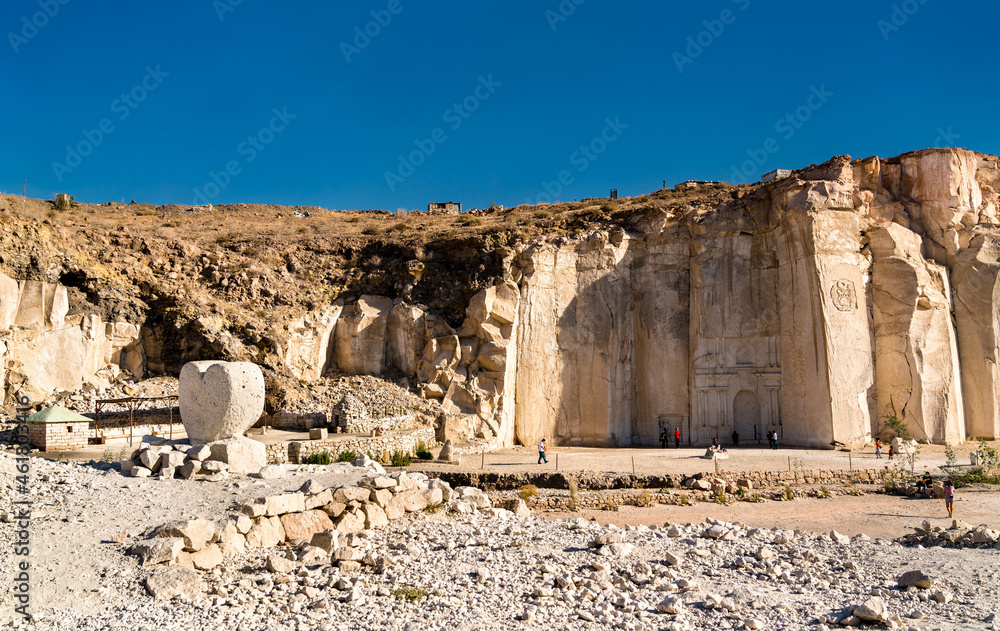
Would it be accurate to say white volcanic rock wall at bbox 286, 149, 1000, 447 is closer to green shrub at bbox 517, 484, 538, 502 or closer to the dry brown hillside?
the dry brown hillside

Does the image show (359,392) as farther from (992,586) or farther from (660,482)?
(992,586)

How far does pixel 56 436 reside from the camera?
18328mm

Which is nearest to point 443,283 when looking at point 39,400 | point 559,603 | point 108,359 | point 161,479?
point 108,359

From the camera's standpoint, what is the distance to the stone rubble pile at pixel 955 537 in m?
11.8

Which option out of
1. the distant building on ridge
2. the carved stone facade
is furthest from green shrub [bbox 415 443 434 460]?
the distant building on ridge

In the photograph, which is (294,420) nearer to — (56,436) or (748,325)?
(56,436)

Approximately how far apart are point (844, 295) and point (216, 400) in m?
22.4

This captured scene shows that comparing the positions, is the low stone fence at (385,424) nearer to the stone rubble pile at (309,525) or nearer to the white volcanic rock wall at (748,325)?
the white volcanic rock wall at (748,325)

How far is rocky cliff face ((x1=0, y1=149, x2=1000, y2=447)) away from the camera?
87.4 ft

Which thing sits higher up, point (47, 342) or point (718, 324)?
point (718, 324)

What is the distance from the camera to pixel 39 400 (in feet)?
71.9

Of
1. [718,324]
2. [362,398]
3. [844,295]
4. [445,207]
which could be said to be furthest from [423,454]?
[445,207]

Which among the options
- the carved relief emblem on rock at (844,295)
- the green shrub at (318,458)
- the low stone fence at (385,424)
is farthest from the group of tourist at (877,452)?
the green shrub at (318,458)

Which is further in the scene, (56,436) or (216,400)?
(56,436)
